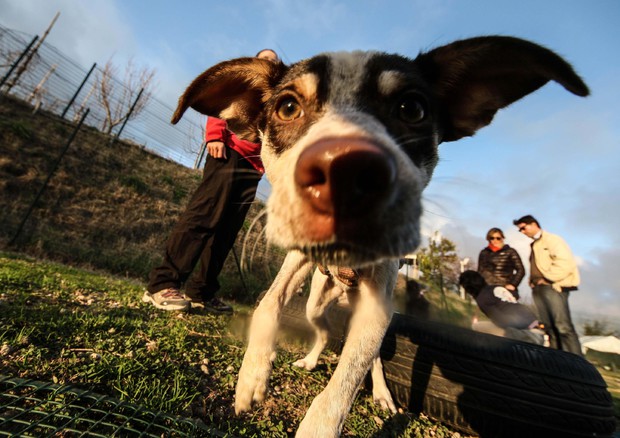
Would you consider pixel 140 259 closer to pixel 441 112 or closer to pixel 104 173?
pixel 104 173

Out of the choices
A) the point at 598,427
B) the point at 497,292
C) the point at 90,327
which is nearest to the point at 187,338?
the point at 90,327

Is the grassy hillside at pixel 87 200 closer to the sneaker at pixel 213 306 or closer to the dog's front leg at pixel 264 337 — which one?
the sneaker at pixel 213 306

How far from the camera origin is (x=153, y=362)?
88.1 inches

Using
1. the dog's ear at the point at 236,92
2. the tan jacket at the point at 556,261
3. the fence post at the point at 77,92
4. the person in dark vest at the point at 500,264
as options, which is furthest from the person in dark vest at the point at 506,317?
the fence post at the point at 77,92

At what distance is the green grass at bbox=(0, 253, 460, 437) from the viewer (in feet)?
6.21

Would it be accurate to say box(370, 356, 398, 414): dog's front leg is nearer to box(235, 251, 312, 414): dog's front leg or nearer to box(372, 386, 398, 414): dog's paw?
box(372, 386, 398, 414): dog's paw

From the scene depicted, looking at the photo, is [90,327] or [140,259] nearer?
[90,327]

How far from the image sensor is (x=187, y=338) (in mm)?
2881

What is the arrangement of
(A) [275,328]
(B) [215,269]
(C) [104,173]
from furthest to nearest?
(C) [104,173] < (B) [215,269] < (A) [275,328]

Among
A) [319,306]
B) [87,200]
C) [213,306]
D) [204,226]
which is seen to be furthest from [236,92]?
[87,200]

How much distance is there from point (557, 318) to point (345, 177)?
7.36 metres

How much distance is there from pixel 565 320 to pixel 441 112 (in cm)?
588

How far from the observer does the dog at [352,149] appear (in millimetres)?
1081

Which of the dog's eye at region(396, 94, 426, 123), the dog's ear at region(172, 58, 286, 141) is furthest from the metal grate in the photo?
the dog's eye at region(396, 94, 426, 123)
